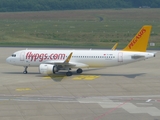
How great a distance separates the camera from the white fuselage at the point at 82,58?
59.8 m

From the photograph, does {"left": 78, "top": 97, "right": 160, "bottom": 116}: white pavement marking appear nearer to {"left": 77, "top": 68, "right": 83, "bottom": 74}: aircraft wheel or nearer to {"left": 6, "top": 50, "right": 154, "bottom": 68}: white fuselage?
{"left": 6, "top": 50, "right": 154, "bottom": 68}: white fuselage

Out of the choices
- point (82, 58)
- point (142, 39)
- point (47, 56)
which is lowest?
point (82, 58)

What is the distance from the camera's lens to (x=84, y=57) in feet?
200

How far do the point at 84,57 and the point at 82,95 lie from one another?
14.2 m

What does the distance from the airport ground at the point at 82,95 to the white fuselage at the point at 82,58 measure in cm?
164

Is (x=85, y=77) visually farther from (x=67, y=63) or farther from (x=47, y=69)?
(x=47, y=69)

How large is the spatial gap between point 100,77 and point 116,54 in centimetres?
376

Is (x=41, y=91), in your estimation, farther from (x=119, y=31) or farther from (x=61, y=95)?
(x=119, y=31)

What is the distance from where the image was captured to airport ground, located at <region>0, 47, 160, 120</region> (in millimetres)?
39219

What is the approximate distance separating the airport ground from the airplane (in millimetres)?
1398

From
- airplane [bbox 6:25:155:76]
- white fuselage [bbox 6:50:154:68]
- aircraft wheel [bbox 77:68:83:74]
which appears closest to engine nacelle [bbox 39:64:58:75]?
airplane [bbox 6:25:155:76]

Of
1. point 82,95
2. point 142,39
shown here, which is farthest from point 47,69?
point 142,39

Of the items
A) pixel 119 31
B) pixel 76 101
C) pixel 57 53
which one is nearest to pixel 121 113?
pixel 76 101

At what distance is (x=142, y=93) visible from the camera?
48688 millimetres
